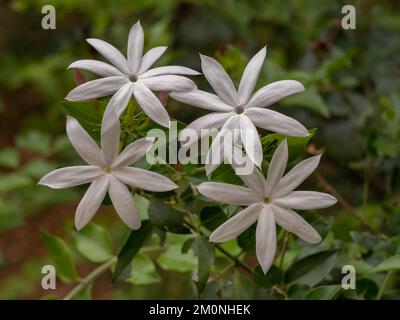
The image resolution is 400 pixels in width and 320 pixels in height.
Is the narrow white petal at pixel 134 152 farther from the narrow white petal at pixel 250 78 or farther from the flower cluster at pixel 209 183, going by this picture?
the narrow white petal at pixel 250 78

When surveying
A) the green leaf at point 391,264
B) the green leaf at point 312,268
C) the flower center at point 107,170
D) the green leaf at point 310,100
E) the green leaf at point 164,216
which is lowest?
the green leaf at point 391,264

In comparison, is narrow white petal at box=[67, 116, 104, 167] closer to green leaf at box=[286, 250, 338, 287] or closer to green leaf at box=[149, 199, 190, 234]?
green leaf at box=[149, 199, 190, 234]

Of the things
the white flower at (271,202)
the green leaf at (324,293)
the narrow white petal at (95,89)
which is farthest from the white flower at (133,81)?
the green leaf at (324,293)

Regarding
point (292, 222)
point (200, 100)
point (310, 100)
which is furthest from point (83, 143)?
point (310, 100)

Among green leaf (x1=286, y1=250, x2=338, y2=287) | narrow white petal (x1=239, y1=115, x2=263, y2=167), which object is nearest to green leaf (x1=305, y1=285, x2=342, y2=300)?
green leaf (x1=286, y1=250, x2=338, y2=287)
